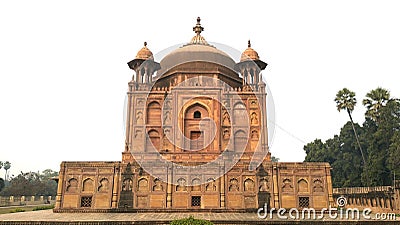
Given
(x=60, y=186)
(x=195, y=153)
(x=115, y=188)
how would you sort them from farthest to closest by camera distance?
(x=195, y=153) → (x=60, y=186) → (x=115, y=188)

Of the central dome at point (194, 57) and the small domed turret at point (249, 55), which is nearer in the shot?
the small domed turret at point (249, 55)

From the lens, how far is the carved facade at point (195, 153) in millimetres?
23531

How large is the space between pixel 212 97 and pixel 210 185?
8728 mm

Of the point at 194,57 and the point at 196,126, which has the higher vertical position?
the point at 194,57

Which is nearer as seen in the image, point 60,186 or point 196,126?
point 60,186

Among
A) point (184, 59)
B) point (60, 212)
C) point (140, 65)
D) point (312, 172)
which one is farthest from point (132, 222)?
point (184, 59)

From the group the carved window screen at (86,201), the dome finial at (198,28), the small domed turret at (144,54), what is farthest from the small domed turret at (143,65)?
the carved window screen at (86,201)

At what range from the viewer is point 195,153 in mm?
26703

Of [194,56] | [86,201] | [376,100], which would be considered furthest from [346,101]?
[86,201]

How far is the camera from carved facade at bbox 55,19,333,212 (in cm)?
2353

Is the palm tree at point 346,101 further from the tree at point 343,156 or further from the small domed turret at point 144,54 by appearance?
the small domed turret at point 144,54

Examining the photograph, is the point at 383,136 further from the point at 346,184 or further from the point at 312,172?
the point at 312,172

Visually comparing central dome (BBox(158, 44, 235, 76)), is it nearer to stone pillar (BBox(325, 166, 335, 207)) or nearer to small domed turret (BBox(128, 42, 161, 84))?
small domed turret (BBox(128, 42, 161, 84))

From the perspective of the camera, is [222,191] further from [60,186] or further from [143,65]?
[143,65]
